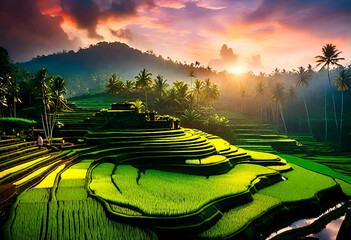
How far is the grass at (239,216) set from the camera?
8.54 metres

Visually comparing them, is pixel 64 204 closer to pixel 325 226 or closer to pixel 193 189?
pixel 193 189

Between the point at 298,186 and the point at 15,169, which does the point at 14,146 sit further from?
the point at 298,186

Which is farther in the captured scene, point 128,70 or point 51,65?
point 128,70

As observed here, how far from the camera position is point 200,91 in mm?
44031

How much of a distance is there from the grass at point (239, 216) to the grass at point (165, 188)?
2.98 feet

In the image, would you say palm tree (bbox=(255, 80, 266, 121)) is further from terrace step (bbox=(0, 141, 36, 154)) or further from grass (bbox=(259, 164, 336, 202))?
terrace step (bbox=(0, 141, 36, 154))

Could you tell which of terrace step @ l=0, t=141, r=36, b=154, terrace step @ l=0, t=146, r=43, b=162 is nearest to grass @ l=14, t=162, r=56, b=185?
terrace step @ l=0, t=146, r=43, b=162

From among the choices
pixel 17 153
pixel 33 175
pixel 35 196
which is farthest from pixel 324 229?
pixel 17 153

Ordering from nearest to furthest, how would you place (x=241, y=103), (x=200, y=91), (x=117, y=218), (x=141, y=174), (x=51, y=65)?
(x=117, y=218)
(x=141, y=174)
(x=200, y=91)
(x=241, y=103)
(x=51, y=65)

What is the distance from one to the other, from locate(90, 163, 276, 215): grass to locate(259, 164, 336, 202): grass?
1428mm

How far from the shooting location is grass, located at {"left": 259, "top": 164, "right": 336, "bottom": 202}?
41.7 feet

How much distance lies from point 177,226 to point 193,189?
3.53 m

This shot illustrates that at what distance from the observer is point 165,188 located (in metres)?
11.4

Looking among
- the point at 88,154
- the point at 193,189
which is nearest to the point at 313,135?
the point at 193,189
